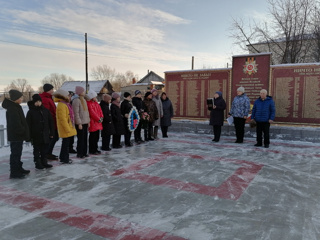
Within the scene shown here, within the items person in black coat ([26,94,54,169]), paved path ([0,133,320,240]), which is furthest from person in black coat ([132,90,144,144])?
person in black coat ([26,94,54,169])

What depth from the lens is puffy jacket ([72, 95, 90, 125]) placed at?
18.7 ft

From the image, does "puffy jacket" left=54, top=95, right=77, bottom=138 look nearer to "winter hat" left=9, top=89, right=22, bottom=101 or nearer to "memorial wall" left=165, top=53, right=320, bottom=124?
"winter hat" left=9, top=89, right=22, bottom=101

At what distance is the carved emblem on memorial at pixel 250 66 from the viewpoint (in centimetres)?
867

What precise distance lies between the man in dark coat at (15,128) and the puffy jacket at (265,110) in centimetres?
594

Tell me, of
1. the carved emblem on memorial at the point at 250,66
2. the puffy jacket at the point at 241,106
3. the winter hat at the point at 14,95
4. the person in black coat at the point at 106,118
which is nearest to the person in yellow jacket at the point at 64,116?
the winter hat at the point at 14,95

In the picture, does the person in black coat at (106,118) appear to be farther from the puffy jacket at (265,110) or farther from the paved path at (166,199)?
the puffy jacket at (265,110)

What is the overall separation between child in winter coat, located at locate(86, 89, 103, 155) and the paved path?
440mm

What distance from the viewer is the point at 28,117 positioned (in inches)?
193

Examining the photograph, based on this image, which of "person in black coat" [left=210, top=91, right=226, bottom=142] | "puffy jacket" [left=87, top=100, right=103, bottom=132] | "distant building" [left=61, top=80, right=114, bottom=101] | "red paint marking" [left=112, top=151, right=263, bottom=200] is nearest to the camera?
"red paint marking" [left=112, top=151, right=263, bottom=200]

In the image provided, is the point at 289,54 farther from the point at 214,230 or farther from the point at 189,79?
the point at 214,230

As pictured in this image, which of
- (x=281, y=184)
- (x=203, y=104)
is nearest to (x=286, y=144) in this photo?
(x=203, y=104)

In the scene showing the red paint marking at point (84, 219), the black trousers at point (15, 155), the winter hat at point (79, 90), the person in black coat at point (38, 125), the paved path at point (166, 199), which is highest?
the winter hat at point (79, 90)

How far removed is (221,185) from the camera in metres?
4.17

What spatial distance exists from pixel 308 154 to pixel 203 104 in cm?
425
